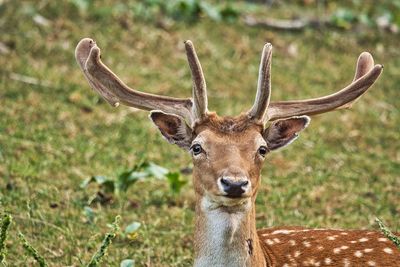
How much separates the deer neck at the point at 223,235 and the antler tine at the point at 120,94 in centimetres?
55

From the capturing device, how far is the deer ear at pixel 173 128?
15.9 feet

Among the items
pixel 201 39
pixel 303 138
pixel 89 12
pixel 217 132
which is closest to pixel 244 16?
pixel 201 39

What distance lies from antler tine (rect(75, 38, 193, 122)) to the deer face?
0.28ft

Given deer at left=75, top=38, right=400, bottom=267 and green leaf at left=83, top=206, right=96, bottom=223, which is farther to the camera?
green leaf at left=83, top=206, right=96, bottom=223

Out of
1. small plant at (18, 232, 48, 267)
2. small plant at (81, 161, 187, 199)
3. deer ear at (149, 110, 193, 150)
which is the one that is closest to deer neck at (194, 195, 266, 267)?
deer ear at (149, 110, 193, 150)

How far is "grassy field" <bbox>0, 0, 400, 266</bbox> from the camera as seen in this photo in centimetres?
643

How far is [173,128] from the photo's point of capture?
4871 mm

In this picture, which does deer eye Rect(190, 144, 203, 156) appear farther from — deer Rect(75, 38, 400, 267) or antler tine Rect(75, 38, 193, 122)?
antler tine Rect(75, 38, 193, 122)

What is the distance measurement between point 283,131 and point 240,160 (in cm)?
51

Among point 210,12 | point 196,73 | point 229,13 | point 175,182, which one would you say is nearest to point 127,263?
point 196,73

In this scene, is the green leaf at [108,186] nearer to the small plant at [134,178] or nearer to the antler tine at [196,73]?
the small plant at [134,178]

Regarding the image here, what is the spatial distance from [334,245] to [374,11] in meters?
8.12

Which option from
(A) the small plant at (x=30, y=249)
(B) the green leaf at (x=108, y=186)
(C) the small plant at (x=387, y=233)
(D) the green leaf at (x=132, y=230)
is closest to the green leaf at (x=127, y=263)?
(D) the green leaf at (x=132, y=230)

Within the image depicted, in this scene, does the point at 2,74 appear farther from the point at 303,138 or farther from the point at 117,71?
the point at 303,138
